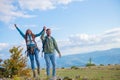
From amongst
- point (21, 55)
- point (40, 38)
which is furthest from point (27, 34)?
point (21, 55)

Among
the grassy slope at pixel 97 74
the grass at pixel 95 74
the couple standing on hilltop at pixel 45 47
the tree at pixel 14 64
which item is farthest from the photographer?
the tree at pixel 14 64

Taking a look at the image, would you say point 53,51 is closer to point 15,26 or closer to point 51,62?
point 51,62

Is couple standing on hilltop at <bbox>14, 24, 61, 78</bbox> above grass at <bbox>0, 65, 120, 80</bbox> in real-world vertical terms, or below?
above

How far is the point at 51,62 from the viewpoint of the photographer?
62.7ft

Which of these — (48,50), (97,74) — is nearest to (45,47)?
(48,50)

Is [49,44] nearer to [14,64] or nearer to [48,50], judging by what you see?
[48,50]

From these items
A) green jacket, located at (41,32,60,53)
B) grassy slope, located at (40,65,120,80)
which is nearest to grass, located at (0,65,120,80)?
grassy slope, located at (40,65,120,80)

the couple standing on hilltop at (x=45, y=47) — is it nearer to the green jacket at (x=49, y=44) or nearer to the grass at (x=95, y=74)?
the green jacket at (x=49, y=44)

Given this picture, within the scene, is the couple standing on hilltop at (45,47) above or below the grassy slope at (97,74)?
above

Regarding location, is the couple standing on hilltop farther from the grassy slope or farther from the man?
the grassy slope

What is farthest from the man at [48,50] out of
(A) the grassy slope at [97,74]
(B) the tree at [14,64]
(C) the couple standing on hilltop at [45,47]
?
(B) the tree at [14,64]

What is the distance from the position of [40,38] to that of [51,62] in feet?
4.76

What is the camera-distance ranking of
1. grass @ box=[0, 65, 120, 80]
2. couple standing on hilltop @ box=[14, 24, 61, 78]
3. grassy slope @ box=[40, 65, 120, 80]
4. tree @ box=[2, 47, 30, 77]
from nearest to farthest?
couple standing on hilltop @ box=[14, 24, 61, 78] < grass @ box=[0, 65, 120, 80] < grassy slope @ box=[40, 65, 120, 80] < tree @ box=[2, 47, 30, 77]

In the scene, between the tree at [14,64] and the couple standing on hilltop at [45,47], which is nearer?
the couple standing on hilltop at [45,47]
